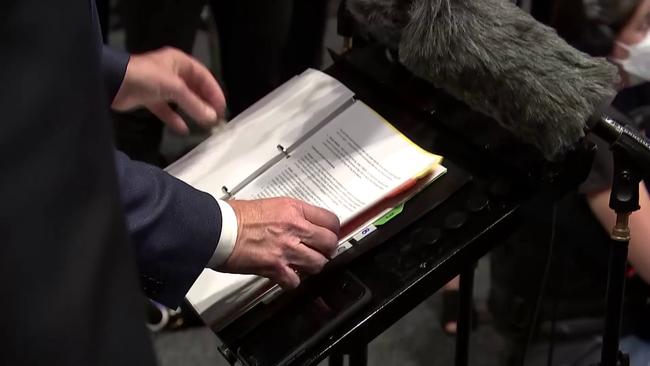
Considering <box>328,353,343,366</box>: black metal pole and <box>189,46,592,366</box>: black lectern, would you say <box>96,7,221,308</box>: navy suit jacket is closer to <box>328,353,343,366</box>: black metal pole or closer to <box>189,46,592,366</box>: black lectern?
<box>189,46,592,366</box>: black lectern

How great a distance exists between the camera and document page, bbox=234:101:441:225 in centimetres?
97

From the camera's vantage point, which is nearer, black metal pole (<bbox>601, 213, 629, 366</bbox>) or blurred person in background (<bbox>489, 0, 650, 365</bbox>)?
black metal pole (<bbox>601, 213, 629, 366</bbox>)

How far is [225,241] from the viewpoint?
861 mm

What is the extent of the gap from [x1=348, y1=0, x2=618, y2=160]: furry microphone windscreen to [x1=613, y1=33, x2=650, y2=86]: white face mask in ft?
1.30

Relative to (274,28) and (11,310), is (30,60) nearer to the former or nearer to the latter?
(11,310)

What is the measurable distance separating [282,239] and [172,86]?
0.86 feet

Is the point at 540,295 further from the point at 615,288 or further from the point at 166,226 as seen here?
the point at 166,226

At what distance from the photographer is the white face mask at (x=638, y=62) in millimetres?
1282

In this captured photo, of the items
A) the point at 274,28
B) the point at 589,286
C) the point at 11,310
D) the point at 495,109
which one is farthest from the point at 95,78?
the point at 274,28

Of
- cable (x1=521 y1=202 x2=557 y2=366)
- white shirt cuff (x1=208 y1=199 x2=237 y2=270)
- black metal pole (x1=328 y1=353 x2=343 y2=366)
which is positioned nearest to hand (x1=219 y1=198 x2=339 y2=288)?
white shirt cuff (x1=208 y1=199 x2=237 y2=270)

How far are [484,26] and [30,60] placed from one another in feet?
1.79

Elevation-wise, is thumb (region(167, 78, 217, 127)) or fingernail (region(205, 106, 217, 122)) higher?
thumb (region(167, 78, 217, 127))

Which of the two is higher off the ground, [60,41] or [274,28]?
[60,41]

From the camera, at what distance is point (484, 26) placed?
90 cm
